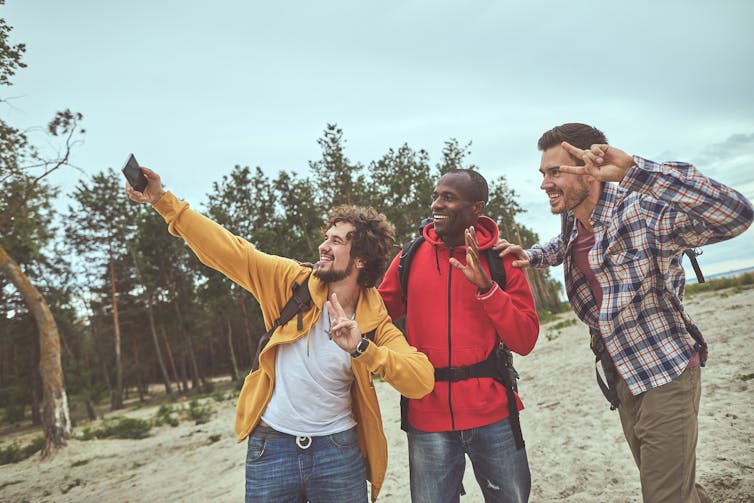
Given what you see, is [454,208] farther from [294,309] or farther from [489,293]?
[294,309]

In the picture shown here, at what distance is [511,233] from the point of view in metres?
40.9

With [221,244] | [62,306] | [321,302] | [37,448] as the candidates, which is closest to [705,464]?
[321,302]

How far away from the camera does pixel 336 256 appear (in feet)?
9.62

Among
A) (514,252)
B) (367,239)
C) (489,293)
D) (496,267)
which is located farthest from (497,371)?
(367,239)

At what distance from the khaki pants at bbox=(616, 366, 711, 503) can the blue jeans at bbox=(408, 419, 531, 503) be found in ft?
2.24

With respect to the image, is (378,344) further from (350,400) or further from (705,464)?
(705,464)

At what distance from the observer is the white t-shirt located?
2559mm

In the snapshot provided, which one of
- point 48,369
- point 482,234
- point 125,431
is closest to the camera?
point 482,234

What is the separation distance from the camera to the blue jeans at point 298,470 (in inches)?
96.3

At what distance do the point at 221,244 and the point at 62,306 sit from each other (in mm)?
33065

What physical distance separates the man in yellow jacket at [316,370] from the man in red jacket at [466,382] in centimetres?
28

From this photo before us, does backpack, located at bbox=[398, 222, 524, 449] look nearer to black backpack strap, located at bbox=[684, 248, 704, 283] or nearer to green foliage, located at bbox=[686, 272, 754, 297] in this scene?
black backpack strap, located at bbox=[684, 248, 704, 283]

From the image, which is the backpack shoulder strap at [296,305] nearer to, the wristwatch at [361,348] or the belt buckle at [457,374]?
the wristwatch at [361,348]

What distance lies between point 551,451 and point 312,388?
5.08 metres
